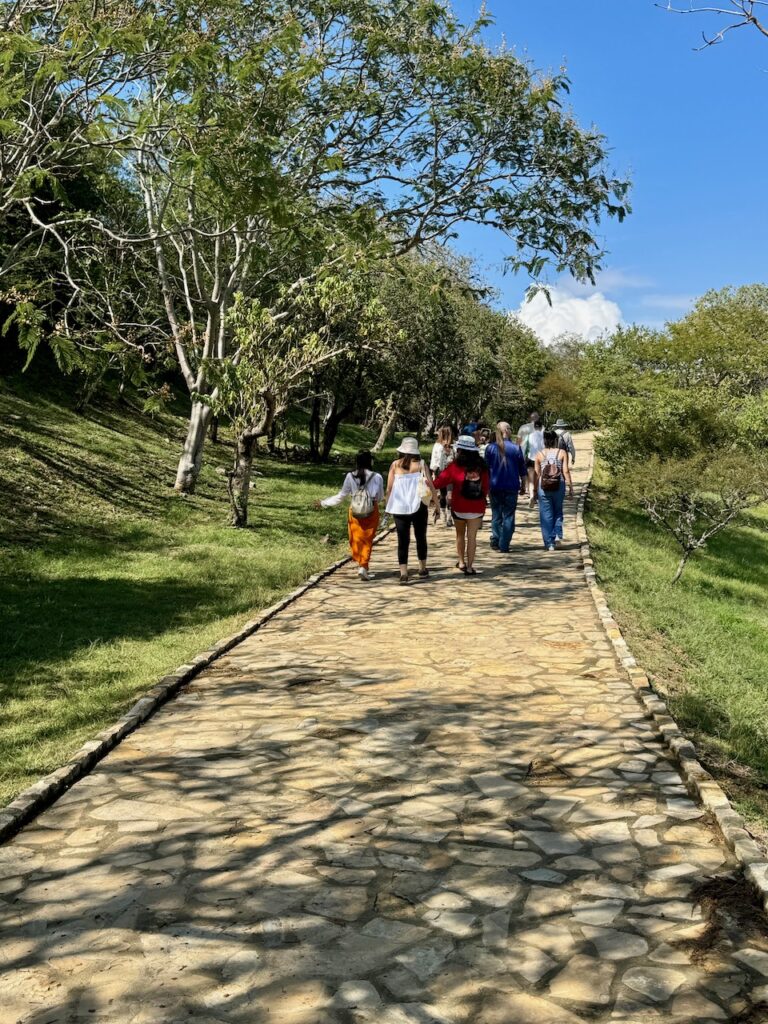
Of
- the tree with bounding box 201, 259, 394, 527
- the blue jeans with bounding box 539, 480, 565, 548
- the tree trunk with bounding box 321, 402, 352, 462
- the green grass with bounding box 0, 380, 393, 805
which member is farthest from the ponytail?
the tree trunk with bounding box 321, 402, 352, 462

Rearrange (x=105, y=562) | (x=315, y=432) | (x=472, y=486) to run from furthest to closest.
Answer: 1. (x=315, y=432)
2. (x=105, y=562)
3. (x=472, y=486)

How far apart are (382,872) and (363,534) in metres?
7.83

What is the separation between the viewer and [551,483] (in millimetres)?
14086

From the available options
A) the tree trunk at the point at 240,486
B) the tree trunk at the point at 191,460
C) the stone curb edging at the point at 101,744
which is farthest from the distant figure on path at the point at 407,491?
the tree trunk at the point at 191,460

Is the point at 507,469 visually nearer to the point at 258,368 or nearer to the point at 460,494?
the point at 460,494

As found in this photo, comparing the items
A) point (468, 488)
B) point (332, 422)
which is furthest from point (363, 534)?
point (332, 422)

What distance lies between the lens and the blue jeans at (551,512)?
566 inches

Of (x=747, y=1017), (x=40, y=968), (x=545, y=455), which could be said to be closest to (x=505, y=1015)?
(x=747, y=1017)

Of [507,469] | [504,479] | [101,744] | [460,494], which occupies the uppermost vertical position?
[507,469]

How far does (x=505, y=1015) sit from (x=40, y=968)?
176cm

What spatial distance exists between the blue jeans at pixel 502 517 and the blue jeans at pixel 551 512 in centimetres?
47

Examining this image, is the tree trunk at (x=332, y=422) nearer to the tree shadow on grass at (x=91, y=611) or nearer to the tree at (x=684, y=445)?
the tree at (x=684, y=445)

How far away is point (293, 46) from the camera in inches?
378

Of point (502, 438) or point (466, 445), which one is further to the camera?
point (502, 438)
